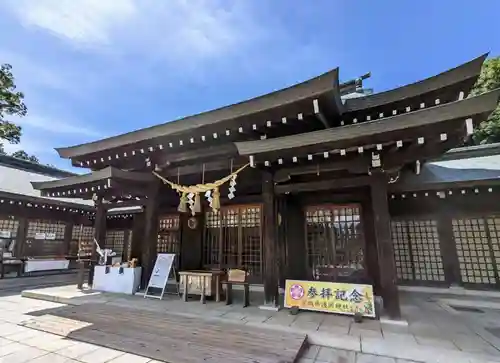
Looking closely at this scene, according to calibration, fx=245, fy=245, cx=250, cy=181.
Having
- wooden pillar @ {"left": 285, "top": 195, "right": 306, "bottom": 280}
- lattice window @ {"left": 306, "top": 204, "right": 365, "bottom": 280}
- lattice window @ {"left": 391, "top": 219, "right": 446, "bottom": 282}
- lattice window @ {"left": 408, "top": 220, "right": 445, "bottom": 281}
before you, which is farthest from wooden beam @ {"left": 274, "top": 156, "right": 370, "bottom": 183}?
→ lattice window @ {"left": 408, "top": 220, "right": 445, "bottom": 281}

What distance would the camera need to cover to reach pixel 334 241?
5.66 m

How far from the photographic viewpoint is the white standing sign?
203 inches

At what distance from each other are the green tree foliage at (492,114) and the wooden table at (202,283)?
1519cm

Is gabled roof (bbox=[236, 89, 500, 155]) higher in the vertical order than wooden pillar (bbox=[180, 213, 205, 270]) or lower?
higher

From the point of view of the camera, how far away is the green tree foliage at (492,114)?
1256 centimetres

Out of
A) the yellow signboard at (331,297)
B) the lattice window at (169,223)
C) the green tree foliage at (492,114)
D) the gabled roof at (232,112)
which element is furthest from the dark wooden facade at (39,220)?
the green tree foliage at (492,114)

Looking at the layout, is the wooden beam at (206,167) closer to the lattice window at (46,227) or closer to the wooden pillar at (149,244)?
the wooden pillar at (149,244)

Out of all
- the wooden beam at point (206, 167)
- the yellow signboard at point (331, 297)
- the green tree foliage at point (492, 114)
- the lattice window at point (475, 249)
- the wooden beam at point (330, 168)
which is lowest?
the yellow signboard at point (331, 297)

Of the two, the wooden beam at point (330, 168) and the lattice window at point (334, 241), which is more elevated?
the wooden beam at point (330, 168)

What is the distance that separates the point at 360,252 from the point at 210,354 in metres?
4.00

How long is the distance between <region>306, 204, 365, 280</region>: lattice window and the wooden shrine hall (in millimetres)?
23

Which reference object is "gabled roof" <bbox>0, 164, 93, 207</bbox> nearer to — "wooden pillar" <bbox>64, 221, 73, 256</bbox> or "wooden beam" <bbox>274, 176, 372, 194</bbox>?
"wooden pillar" <bbox>64, 221, 73, 256</bbox>

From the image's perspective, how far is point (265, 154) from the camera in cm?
386

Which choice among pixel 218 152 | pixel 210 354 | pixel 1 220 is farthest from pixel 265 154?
pixel 1 220
